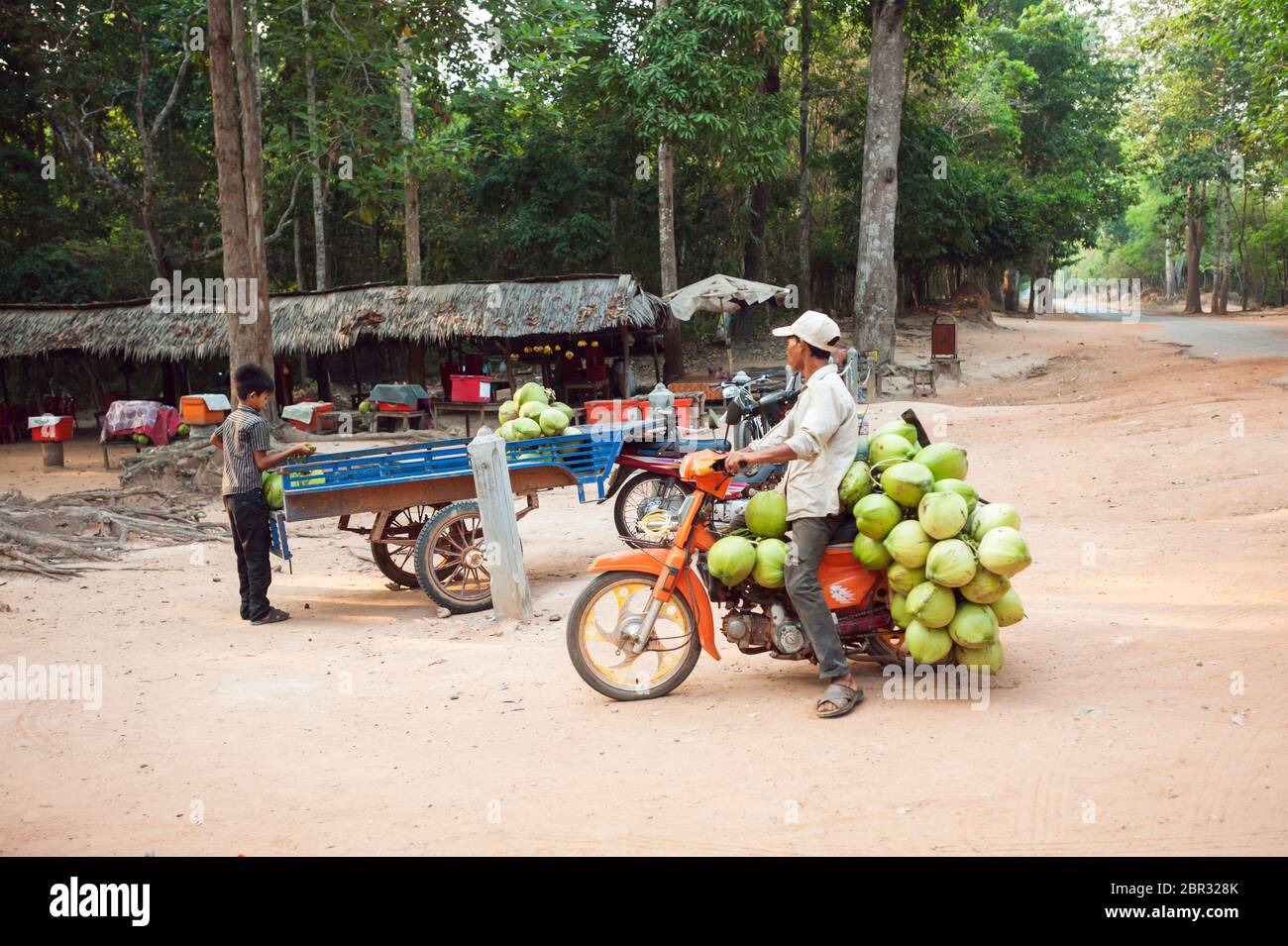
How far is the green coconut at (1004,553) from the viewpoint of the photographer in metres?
4.62

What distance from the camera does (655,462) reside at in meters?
8.66

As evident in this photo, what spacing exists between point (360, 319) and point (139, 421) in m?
4.58

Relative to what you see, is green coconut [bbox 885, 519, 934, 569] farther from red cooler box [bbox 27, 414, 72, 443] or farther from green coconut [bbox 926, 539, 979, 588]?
red cooler box [bbox 27, 414, 72, 443]

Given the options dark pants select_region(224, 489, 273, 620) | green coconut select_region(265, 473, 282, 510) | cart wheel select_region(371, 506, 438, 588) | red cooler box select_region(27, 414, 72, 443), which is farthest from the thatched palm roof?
dark pants select_region(224, 489, 273, 620)

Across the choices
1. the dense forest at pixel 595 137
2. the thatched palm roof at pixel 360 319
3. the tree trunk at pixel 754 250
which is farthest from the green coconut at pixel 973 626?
the tree trunk at pixel 754 250

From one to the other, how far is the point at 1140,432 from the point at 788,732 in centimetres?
1016

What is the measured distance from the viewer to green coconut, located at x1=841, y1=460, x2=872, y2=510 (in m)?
5.04

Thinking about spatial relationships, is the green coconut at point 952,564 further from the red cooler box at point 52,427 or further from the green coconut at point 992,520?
the red cooler box at point 52,427

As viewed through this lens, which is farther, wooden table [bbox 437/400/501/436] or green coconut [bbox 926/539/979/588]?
wooden table [bbox 437/400/501/436]

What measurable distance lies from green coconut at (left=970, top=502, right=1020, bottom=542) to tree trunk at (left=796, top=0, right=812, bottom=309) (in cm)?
2500

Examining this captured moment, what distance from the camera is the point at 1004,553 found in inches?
182

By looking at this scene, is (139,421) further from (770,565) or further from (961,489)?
(961,489)

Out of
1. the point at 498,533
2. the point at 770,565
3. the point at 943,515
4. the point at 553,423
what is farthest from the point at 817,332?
the point at 553,423

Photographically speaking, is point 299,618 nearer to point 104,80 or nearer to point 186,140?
point 104,80
